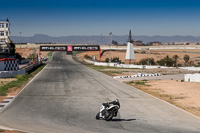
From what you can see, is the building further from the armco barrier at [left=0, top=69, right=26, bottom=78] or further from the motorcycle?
the motorcycle

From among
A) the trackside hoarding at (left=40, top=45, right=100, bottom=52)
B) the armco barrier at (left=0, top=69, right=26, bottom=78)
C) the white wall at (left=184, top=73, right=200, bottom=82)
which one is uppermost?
the trackside hoarding at (left=40, top=45, right=100, bottom=52)

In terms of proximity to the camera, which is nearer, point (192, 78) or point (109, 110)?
point (109, 110)

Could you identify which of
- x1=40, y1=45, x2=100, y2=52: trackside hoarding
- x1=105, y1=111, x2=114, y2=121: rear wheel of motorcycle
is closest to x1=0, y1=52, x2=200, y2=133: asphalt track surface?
x1=105, y1=111, x2=114, y2=121: rear wheel of motorcycle

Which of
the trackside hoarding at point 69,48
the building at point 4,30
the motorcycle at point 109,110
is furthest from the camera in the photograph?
the building at point 4,30

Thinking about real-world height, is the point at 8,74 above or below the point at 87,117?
below

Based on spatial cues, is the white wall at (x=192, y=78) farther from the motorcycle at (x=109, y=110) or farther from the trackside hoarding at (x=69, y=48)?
the trackside hoarding at (x=69, y=48)

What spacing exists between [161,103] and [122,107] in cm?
377

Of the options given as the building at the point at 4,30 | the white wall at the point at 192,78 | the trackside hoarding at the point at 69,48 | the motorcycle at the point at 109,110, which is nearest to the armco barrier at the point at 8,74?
the white wall at the point at 192,78

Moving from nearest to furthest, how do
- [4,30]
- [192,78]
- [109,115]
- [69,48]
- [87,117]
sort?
[109,115]
[87,117]
[192,78]
[69,48]
[4,30]

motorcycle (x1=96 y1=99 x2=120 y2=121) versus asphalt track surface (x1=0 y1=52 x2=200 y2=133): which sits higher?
motorcycle (x1=96 y1=99 x2=120 y2=121)

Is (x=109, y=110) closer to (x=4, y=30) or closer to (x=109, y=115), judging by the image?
(x=109, y=115)

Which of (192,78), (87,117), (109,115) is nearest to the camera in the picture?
(109,115)

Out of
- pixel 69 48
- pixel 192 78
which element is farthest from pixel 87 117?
pixel 69 48

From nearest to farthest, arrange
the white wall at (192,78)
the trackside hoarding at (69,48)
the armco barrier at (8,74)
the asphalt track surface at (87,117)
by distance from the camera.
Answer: the asphalt track surface at (87,117)
the white wall at (192,78)
the armco barrier at (8,74)
the trackside hoarding at (69,48)
